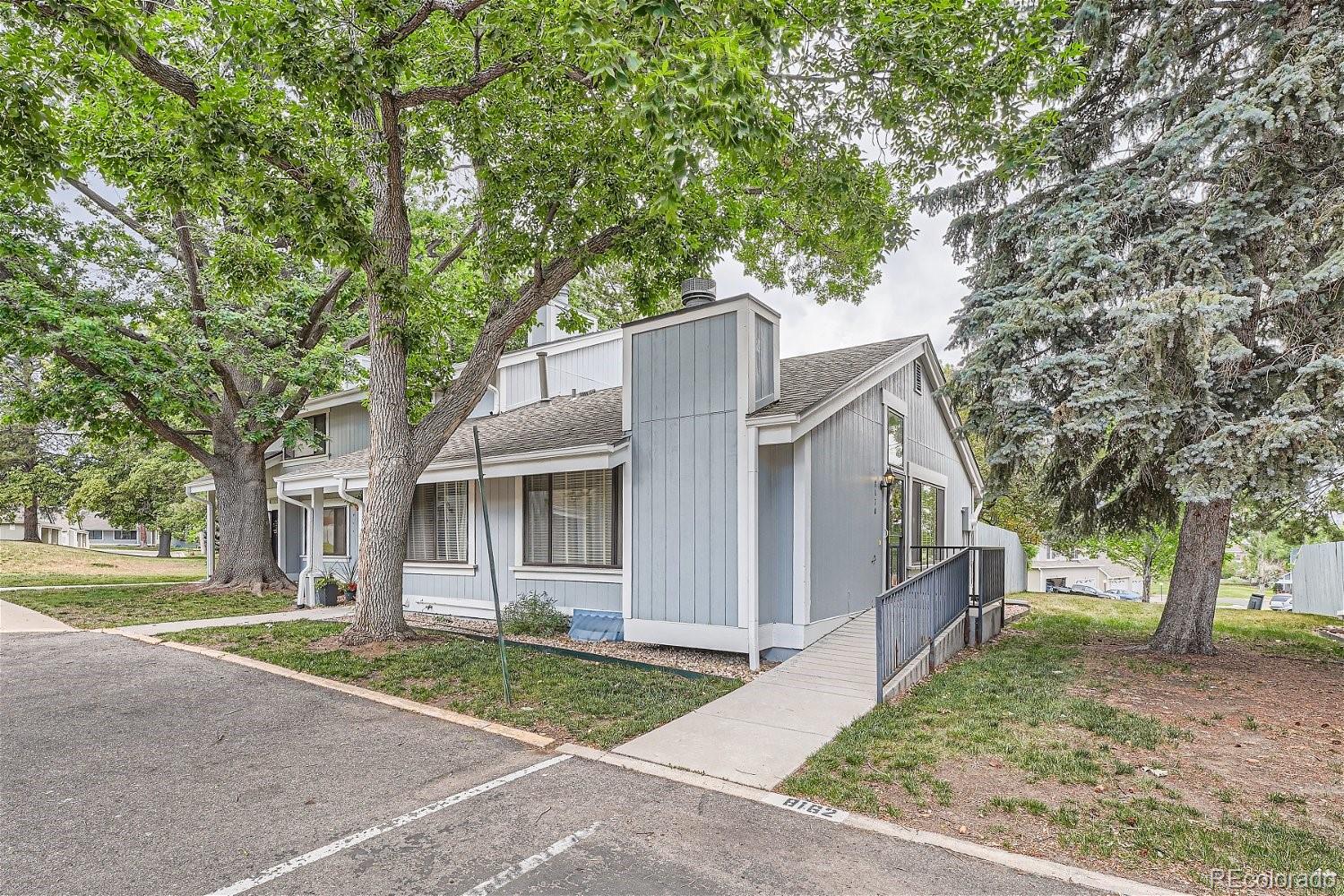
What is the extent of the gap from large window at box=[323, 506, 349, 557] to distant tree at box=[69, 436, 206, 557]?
664 inches

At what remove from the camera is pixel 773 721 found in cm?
534

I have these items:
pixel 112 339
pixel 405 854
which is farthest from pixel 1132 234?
pixel 112 339

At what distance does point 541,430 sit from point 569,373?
130 inches

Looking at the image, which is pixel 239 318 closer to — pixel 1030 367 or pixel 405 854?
pixel 405 854

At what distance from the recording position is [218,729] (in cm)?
518

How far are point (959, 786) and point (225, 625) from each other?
10.5 metres

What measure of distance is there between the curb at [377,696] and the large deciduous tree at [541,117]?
48.1 inches

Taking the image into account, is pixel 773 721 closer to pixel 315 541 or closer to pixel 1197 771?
pixel 1197 771

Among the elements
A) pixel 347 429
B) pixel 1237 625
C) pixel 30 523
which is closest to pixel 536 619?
pixel 347 429

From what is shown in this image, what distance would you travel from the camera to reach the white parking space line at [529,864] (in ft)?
9.72

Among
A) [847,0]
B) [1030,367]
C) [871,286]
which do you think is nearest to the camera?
[847,0]

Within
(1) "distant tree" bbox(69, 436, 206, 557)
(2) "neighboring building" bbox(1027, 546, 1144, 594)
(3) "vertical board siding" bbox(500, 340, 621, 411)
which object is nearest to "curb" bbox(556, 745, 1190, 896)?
(3) "vertical board siding" bbox(500, 340, 621, 411)

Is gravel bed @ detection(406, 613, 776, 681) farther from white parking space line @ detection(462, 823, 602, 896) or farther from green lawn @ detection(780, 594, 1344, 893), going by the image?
white parking space line @ detection(462, 823, 602, 896)

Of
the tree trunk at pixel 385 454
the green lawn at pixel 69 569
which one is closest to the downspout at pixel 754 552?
the tree trunk at pixel 385 454
